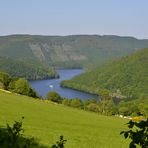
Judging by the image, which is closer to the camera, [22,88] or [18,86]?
[22,88]

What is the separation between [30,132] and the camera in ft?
61.9

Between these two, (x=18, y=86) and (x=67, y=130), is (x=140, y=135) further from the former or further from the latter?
(x=18, y=86)

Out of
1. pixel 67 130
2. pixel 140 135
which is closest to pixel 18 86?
pixel 67 130

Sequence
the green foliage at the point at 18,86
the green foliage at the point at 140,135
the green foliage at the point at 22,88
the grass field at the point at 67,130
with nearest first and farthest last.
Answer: the green foliage at the point at 140,135 → the grass field at the point at 67,130 → the green foliage at the point at 22,88 → the green foliage at the point at 18,86

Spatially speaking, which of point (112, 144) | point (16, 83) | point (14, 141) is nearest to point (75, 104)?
point (16, 83)

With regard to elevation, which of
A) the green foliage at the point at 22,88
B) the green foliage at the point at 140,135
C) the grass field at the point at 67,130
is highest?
the green foliage at the point at 22,88

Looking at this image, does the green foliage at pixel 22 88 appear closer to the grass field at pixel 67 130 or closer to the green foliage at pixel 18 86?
the green foliage at pixel 18 86

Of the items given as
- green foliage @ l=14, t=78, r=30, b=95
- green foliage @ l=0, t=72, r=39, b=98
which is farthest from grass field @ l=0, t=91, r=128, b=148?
green foliage @ l=0, t=72, r=39, b=98

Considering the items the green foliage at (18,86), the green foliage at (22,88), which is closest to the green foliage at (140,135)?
the green foliage at (18,86)

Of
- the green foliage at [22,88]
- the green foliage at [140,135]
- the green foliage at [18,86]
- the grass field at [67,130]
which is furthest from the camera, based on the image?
the green foliage at [18,86]

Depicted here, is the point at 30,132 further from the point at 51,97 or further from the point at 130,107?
the point at 130,107

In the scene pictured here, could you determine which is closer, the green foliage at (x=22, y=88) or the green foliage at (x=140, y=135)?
the green foliage at (x=140, y=135)

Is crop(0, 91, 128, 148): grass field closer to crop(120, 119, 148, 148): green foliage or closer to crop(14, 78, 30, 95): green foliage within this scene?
crop(120, 119, 148, 148): green foliage

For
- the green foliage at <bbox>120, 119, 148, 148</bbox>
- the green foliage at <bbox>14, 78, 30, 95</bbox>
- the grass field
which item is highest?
the green foliage at <bbox>14, 78, 30, 95</bbox>
